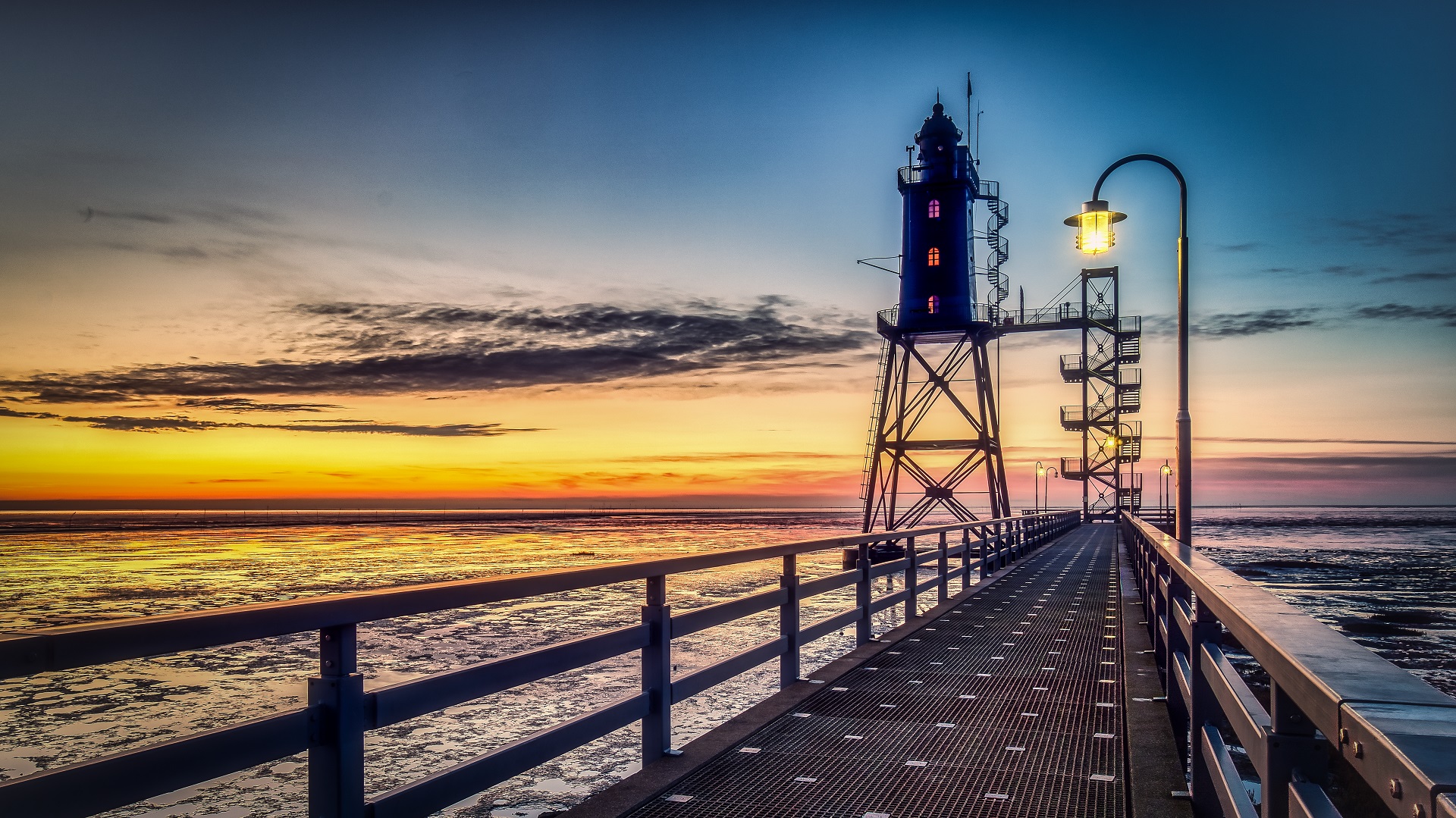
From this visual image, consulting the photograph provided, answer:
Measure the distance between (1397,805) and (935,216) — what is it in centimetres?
3235

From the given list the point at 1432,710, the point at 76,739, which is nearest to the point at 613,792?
the point at 1432,710

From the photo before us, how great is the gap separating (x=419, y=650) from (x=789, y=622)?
8.42m

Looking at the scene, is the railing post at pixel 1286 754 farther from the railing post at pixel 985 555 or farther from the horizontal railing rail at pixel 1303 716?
the railing post at pixel 985 555

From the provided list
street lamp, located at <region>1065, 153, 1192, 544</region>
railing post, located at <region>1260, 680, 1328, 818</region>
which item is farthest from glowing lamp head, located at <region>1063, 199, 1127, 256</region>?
railing post, located at <region>1260, 680, 1328, 818</region>

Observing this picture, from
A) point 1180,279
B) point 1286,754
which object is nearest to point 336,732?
point 1286,754

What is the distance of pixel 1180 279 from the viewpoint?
33.4 ft

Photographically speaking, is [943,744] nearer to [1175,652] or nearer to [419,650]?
[1175,652]

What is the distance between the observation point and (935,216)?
1276 inches

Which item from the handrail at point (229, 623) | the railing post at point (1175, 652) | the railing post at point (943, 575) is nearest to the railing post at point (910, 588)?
the railing post at point (943, 575)

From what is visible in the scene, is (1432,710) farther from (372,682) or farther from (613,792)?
(372,682)

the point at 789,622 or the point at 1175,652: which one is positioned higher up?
the point at 1175,652

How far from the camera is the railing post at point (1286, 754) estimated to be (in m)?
2.36

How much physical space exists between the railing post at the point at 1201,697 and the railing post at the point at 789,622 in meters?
3.29

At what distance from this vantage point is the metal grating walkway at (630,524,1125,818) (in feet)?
15.8
